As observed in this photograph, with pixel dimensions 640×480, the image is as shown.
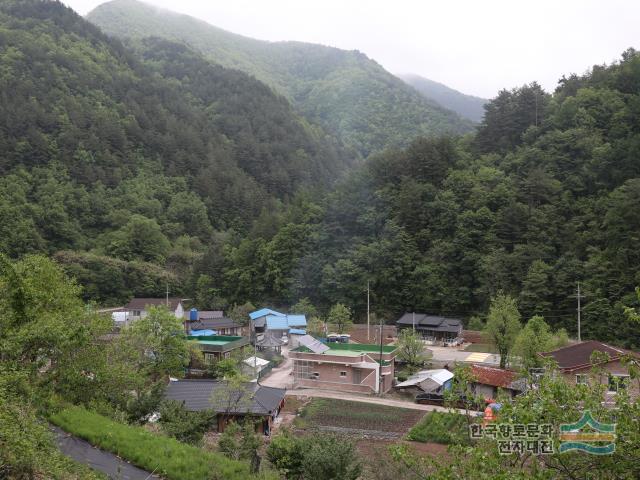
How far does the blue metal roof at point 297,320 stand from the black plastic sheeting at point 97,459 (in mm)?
25259

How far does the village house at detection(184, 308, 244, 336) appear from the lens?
34.9 m

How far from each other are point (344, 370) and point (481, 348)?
11.8 m

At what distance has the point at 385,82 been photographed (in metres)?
88.4

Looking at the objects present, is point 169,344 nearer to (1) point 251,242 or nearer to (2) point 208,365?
(2) point 208,365

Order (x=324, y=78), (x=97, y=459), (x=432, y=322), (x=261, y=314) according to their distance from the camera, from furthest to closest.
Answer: (x=324, y=78), (x=261, y=314), (x=432, y=322), (x=97, y=459)

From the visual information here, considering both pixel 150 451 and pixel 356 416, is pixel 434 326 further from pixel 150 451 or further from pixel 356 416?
pixel 150 451

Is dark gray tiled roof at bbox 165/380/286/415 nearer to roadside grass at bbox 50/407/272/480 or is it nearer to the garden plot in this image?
the garden plot

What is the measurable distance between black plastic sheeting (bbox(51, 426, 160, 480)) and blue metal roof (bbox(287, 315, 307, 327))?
82.9ft

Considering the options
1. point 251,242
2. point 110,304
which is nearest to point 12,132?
point 110,304

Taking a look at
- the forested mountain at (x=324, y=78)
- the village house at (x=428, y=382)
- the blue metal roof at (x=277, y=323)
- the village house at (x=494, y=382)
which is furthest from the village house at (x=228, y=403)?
the forested mountain at (x=324, y=78)

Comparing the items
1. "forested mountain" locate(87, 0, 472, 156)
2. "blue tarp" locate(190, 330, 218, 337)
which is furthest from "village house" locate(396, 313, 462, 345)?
"forested mountain" locate(87, 0, 472, 156)

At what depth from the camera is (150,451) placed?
9.51 m

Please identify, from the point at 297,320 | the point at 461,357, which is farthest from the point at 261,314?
the point at 461,357

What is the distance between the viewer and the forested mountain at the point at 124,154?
46.8m
